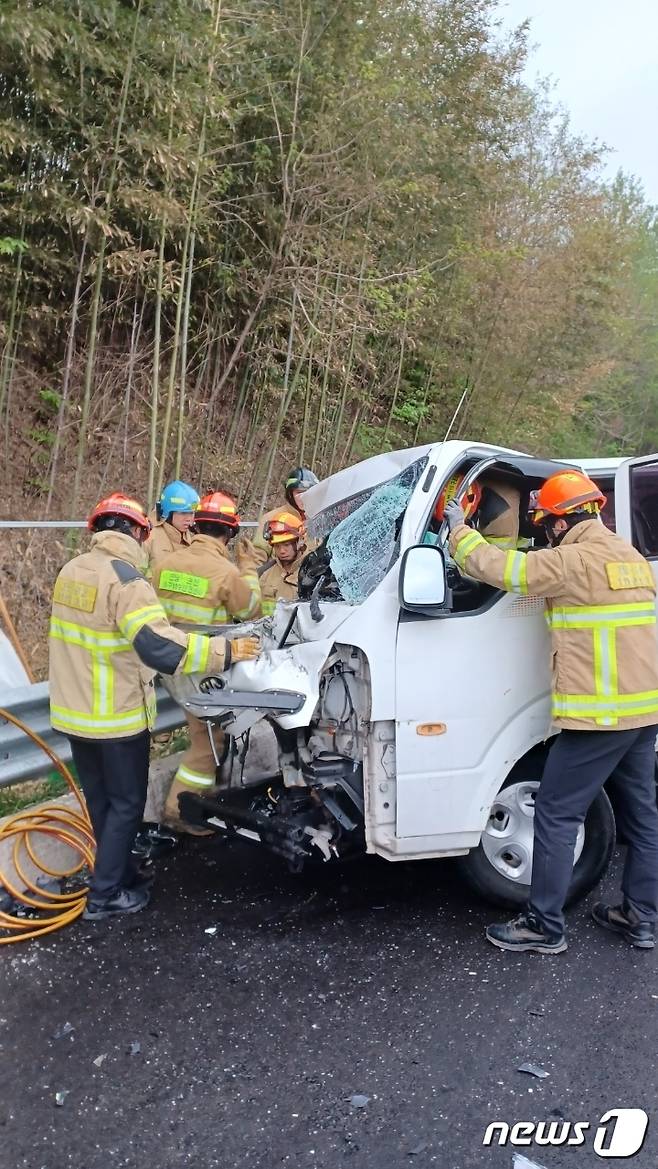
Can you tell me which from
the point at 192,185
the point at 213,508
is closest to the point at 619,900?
the point at 213,508

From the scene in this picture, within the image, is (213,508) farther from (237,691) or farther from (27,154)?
(27,154)

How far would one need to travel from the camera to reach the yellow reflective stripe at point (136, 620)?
131 inches

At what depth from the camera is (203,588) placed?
4.28 metres

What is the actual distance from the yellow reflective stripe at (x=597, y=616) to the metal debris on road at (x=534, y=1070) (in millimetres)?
1462

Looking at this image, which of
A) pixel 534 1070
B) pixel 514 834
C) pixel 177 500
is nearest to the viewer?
pixel 534 1070

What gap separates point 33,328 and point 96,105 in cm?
205

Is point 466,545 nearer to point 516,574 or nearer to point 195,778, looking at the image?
point 516,574

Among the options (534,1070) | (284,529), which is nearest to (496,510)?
(284,529)

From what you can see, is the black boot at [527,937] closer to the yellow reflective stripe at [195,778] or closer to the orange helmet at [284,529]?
the yellow reflective stripe at [195,778]

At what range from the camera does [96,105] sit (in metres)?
5.73

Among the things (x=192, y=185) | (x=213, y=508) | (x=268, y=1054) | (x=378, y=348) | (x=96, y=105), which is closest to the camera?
(x=268, y=1054)

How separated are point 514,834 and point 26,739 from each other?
2130mm

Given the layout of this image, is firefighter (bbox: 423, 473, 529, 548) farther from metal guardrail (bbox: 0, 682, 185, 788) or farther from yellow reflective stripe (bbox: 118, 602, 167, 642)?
metal guardrail (bbox: 0, 682, 185, 788)

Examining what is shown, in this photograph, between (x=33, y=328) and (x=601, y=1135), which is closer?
(x=601, y=1135)
